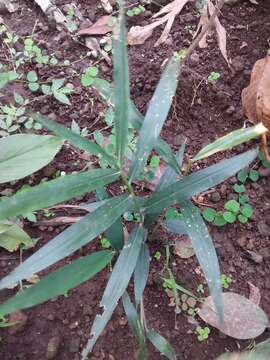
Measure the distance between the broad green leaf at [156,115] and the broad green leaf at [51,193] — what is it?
0.31 feet

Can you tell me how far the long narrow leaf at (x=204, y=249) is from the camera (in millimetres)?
990

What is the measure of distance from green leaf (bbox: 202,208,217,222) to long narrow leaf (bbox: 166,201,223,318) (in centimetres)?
41

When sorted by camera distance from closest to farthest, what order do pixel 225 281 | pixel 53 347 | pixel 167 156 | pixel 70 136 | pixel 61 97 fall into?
1. pixel 70 136
2. pixel 167 156
3. pixel 53 347
4. pixel 225 281
5. pixel 61 97

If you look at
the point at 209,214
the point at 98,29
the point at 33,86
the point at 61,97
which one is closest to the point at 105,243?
the point at 209,214

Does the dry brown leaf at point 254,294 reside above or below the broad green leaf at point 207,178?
below

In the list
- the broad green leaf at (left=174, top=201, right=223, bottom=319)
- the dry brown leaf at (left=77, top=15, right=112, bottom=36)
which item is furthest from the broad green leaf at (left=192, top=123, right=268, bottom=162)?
the dry brown leaf at (left=77, top=15, right=112, bottom=36)

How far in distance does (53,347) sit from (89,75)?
94 cm

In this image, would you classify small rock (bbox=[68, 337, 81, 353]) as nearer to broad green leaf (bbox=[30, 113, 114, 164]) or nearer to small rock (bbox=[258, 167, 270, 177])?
broad green leaf (bbox=[30, 113, 114, 164])

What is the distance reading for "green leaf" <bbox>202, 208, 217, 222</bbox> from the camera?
5.03ft

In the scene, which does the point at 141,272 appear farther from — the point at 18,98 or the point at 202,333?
the point at 18,98

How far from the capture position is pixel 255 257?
1476 millimetres

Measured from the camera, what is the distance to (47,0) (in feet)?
6.44

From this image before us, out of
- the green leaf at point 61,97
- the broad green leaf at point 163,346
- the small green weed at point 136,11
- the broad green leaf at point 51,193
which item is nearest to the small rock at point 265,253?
the broad green leaf at point 163,346

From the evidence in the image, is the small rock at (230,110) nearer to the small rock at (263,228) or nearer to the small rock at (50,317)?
the small rock at (263,228)
